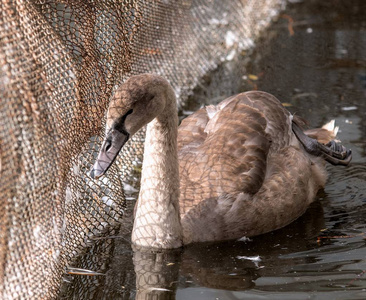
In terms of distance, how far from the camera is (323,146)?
25.1 ft

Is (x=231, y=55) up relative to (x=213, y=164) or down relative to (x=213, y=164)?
up

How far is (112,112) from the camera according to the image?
18.8 ft

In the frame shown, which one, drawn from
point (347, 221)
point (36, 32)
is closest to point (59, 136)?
point (36, 32)

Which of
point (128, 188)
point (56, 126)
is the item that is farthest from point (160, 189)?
point (128, 188)

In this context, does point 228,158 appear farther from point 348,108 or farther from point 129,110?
point 348,108

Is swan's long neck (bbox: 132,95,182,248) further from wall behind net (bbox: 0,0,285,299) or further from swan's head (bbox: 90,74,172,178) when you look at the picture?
wall behind net (bbox: 0,0,285,299)

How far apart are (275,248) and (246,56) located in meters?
5.49

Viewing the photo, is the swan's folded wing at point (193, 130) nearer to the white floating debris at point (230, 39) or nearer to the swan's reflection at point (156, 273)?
the swan's reflection at point (156, 273)

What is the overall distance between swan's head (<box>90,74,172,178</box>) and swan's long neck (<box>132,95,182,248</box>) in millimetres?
200

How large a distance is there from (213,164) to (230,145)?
254 mm

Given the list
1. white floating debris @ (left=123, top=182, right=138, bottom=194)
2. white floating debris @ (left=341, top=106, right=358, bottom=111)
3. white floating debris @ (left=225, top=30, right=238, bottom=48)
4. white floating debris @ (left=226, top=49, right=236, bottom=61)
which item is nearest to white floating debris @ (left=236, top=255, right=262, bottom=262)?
white floating debris @ (left=123, top=182, right=138, bottom=194)

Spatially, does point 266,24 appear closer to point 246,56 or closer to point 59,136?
point 246,56

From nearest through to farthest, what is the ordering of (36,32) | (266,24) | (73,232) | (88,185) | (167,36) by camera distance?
(36,32) < (73,232) < (88,185) < (167,36) < (266,24)

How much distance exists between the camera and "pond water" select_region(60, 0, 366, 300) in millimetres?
5715
